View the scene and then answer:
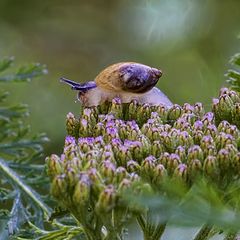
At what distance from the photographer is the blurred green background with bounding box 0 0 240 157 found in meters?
3.40

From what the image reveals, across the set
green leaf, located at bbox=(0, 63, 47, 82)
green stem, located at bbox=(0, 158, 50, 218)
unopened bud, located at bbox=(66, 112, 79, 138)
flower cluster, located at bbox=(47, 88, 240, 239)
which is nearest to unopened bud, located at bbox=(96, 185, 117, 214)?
flower cluster, located at bbox=(47, 88, 240, 239)

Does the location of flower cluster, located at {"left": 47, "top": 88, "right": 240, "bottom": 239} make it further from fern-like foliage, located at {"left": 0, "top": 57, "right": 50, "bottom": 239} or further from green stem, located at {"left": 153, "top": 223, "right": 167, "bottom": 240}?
fern-like foliage, located at {"left": 0, "top": 57, "right": 50, "bottom": 239}

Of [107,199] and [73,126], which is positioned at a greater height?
[73,126]

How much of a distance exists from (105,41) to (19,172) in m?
2.21

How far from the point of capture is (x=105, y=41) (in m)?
4.18

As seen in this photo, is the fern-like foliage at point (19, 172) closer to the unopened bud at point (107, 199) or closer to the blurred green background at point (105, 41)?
the unopened bud at point (107, 199)

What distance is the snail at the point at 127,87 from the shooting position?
1681mm

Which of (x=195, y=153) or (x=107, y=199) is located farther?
(x=195, y=153)

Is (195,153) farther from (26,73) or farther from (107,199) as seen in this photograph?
(26,73)

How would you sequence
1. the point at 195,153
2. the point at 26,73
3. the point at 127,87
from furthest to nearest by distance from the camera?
the point at 26,73, the point at 127,87, the point at 195,153

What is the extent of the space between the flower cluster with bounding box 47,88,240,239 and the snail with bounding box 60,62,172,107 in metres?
0.17

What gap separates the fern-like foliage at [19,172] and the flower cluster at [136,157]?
38cm

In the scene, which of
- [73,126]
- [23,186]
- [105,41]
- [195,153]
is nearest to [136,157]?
[195,153]

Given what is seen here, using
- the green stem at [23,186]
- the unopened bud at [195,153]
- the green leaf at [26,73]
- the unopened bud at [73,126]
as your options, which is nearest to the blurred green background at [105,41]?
the green leaf at [26,73]
